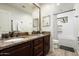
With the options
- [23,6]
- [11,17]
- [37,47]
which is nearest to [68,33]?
[37,47]

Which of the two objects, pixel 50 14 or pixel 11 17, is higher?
pixel 50 14

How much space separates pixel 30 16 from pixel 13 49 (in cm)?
145

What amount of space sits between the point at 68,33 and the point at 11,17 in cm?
185

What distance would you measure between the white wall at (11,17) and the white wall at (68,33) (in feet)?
3.06

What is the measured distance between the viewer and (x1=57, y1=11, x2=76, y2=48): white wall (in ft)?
9.79

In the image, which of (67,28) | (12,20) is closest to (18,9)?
(12,20)

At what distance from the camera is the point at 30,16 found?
9.18 ft

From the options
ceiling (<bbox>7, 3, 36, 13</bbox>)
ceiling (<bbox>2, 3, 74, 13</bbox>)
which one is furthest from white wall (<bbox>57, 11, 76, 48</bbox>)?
ceiling (<bbox>7, 3, 36, 13</bbox>)

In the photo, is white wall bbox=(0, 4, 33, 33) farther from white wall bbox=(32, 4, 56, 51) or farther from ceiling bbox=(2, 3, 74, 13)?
white wall bbox=(32, 4, 56, 51)

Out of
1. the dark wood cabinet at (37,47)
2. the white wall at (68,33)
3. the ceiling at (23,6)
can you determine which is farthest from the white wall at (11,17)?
the white wall at (68,33)

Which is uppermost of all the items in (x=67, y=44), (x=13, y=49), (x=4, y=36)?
(x=4, y=36)

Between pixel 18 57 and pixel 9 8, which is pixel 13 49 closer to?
pixel 18 57

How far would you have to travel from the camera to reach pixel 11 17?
91.1 inches

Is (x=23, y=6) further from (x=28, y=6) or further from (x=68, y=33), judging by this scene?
(x=68, y=33)
